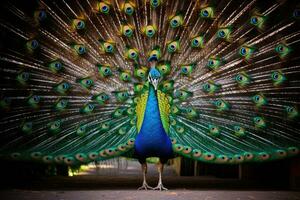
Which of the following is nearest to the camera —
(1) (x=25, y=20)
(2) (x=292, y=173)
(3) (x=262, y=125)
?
(1) (x=25, y=20)

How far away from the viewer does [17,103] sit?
5.26 metres

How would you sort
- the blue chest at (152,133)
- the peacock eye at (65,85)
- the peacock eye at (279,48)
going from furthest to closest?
the peacock eye at (65,85) → the peacock eye at (279,48) → the blue chest at (152,133)

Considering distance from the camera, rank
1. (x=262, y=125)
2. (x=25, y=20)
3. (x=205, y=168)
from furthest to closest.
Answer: (x=205, y=168) < (x=262, y=125) < (x=25, y=20)

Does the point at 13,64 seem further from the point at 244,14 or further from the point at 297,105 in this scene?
the point at 297,105

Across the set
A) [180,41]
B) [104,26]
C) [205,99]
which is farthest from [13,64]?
[205,99]

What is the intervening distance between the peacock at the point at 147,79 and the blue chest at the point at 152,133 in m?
0.02

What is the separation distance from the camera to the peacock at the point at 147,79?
501 cm

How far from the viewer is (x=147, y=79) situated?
5.16 metres

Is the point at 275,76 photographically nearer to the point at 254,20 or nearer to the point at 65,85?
the point at 254,20

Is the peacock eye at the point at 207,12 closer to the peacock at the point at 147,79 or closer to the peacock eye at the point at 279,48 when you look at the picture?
the peacock at the point at 147,79

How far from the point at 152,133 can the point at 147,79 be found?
739 mm

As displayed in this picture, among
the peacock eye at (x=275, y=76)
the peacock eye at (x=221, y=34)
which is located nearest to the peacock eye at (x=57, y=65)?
the peacock eye at (x=221, y=34)

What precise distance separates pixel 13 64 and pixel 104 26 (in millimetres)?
1231

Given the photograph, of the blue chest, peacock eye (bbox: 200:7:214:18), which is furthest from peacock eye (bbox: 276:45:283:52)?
the blue chest
